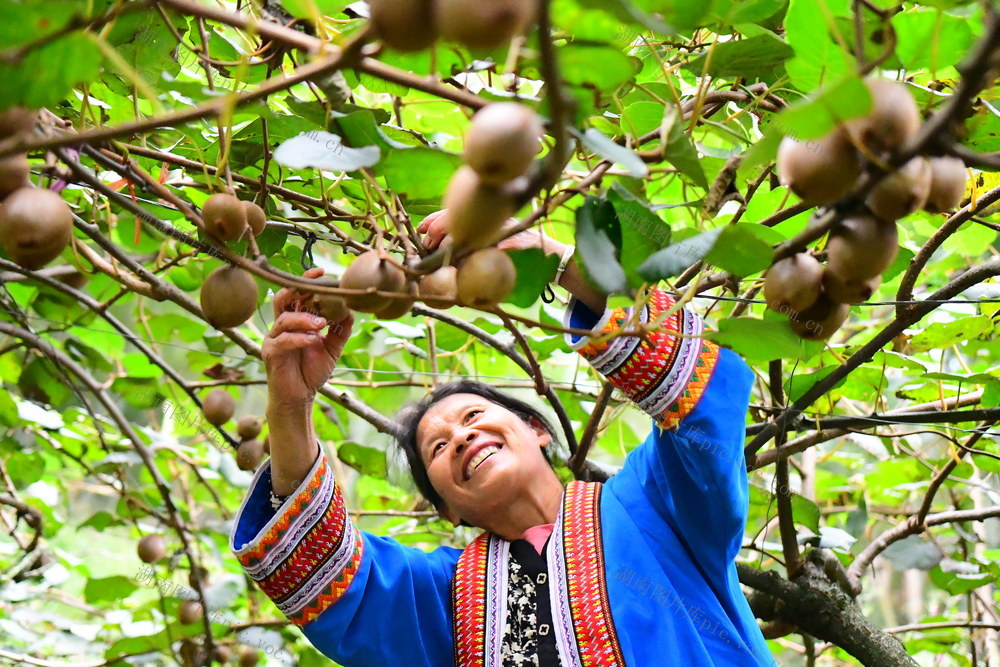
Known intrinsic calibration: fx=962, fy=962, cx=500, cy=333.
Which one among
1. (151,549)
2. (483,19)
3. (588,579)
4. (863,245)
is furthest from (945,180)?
(151,549)

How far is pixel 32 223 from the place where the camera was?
20.9 inches

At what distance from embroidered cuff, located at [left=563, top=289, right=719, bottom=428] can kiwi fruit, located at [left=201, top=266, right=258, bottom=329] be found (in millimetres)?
291

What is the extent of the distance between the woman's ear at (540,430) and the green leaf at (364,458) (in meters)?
0.31

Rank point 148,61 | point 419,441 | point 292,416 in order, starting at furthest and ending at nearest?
point 419,441
point 292,416
point 148,61

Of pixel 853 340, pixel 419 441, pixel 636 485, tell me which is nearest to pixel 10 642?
pixel 419 441

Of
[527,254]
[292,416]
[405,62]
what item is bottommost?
[292,416]

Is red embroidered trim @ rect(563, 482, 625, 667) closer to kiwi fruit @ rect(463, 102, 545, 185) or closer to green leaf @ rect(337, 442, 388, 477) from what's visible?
green leaf @ rect(337, 442, 388, 477)

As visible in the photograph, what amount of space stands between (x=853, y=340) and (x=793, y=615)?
2.16 feet

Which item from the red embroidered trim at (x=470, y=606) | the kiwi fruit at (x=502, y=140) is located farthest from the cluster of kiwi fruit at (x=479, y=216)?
the red embroidered trim at (x=470, y=606)

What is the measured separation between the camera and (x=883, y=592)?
3611 millimetres

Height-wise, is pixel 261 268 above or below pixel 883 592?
below

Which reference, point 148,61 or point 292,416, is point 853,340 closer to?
point 292,416

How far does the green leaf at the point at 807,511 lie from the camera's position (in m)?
1.38

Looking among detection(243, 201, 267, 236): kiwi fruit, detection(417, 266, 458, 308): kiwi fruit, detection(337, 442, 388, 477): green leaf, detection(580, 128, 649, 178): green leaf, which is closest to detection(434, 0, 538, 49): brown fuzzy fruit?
detection(580, 128, 649, 178): green leaf
